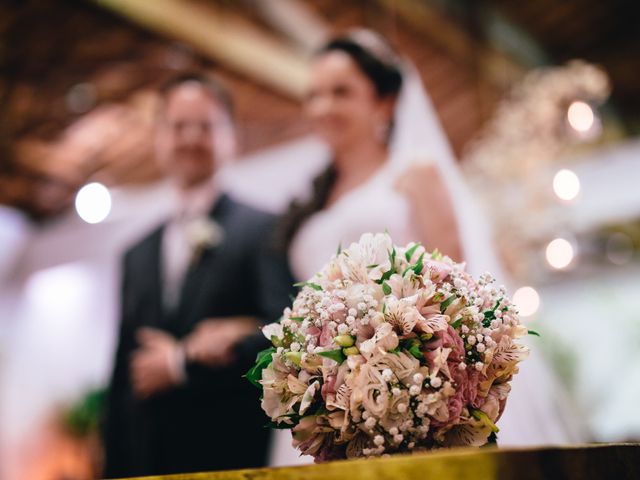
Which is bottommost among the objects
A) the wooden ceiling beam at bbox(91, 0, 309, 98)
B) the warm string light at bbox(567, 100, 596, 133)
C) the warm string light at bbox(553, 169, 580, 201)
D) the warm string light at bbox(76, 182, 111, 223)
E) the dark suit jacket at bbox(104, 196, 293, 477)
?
the dark suit jacket at bbox(104, 196, 293, 477)

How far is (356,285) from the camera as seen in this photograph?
1.09 meters

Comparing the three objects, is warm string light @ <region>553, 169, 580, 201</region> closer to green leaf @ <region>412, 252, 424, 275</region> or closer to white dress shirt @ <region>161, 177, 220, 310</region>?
white dress shirt @ <region>161, 177, 220, 310</region>

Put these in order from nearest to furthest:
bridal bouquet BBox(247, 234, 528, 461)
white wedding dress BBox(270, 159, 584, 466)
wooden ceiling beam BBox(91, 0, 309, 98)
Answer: bridal bouquet BBox(247, 234, 528, 461) < white wedding dress BBox(270, 159, 584, 466) < wooden ceiling beam BBox(91, 0, 309, 98)

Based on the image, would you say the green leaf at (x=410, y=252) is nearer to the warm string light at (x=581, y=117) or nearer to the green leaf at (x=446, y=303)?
the green leaf at (x=446, y=303)

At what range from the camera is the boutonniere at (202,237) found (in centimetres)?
296

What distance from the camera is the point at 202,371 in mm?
2750

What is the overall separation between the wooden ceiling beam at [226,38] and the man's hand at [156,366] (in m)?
2.93

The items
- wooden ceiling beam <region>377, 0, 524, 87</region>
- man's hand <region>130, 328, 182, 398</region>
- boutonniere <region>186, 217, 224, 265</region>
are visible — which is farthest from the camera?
wooden ceiling beam <region>377, 0, 524, 87</region>

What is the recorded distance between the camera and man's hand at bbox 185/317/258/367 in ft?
8.82

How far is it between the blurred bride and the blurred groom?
0.20 metres

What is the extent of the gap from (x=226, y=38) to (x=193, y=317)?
349 cm

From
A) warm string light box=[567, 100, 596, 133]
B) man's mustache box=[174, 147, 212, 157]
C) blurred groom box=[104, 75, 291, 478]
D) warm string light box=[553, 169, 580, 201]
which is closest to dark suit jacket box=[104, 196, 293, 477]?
blurred groom box=[104, 75, 291, 478]

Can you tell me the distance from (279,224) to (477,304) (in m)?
1.69

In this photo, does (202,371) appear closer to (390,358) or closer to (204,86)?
(204,86)
